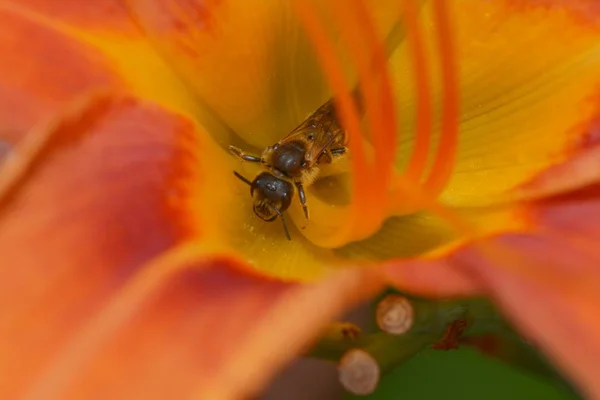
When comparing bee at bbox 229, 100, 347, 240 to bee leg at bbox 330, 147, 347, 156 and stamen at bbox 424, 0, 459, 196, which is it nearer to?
bee leg at bbox 330, 147, 347, 156

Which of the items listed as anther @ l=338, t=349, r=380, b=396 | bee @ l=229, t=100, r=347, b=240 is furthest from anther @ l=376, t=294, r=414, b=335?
bee @ l=229, t=100, r=347, b=240

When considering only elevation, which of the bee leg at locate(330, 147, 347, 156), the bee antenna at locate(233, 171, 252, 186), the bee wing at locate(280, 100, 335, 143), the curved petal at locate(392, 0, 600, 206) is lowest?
the curved petal at locate(392, 0, 600, 206)

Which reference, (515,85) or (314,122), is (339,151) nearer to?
(314,122)

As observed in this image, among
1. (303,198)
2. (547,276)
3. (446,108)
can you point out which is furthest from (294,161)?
(547,276)

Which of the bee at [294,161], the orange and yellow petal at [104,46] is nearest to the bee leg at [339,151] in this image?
the bee at [294,161]

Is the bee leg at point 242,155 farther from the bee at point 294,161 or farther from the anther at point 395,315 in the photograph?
the anther at point 395,315

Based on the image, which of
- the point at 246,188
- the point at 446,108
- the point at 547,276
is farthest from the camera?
the point at 246,188

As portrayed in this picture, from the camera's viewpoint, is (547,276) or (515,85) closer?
(547,276)
